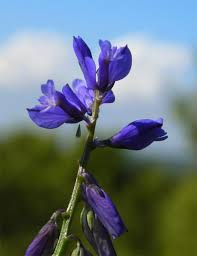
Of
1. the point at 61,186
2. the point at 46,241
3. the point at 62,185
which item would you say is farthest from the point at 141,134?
the point at 62,185

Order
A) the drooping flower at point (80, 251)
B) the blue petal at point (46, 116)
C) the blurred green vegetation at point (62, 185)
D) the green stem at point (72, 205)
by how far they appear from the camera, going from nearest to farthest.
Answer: the green stem at point (72, 205), the blue petal at point (46, 116), the drooping flower at point (80, 251), the blurred green vegetation at point (62, 185)

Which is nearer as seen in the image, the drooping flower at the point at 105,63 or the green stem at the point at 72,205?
the green stem at the point at 72,205

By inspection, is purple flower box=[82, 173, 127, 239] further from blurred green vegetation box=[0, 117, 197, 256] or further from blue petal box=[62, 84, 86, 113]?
blurred green vegetation box=[0, 117, 197, 256]

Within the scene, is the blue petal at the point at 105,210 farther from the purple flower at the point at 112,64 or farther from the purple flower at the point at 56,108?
the purple flower at the point at 112,64

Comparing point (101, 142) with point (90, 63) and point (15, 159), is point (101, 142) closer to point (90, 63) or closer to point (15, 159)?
point (90, 63)

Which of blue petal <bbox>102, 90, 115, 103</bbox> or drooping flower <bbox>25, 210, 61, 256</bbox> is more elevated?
blue petal <bbox>102, 90, 115, 103</bbox>

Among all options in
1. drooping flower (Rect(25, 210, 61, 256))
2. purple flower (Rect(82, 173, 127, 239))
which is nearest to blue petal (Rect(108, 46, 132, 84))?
purple flower (Rect(82, 173, 127, 239))

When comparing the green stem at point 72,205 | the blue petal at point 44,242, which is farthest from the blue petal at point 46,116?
the blue petal at point 44,242
